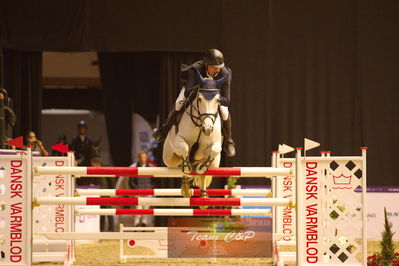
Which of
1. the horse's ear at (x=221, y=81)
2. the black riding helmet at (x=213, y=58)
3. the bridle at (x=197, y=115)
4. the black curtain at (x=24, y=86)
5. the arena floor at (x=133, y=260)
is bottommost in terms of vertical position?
the arena floor at (x=133, y=260)

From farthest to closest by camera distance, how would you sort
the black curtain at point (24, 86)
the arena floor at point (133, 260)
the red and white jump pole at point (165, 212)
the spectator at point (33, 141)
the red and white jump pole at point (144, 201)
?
the black curtain at point (24, 86)
the spectator at point (33, 141)
the arena floor at point (133, 260)
the red and white jump pole at point (165, 212)
the red and white jump pole at point (144, 201)

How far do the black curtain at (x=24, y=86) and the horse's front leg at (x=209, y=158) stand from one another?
18.6 ft

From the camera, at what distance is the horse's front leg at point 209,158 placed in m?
4.38

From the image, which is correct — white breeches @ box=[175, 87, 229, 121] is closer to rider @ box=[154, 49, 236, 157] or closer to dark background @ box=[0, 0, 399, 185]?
rider @ box=[154, 49, 236, 157]

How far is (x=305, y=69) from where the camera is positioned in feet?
31.2

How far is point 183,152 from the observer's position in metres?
4.39

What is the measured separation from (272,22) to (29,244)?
224 inches

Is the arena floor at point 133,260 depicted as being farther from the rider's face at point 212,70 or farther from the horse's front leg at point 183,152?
the rider's face at point 212,70

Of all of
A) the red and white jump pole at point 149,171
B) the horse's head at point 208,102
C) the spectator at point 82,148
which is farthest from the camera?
the spectator at point 82,148

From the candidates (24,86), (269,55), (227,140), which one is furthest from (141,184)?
(227,140)

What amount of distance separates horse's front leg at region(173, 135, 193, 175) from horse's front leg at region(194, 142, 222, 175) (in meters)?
0.05

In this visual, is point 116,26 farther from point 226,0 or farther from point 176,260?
point 176,260

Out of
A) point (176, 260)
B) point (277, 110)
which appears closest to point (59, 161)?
point (176, 260)

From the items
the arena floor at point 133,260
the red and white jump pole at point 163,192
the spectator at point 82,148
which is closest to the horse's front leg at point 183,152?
the red and white jump pole at point 163,192
